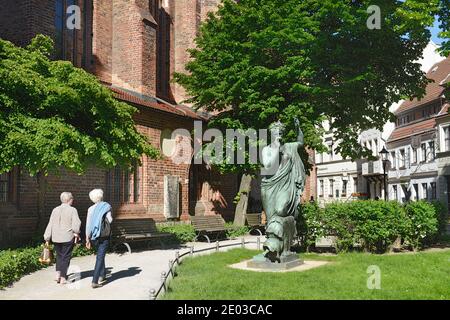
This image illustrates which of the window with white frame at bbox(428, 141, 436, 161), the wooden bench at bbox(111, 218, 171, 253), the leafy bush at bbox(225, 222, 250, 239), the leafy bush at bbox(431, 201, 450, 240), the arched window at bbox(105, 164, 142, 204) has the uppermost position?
the window with white frame at bbox(428, 141, 436, 161)

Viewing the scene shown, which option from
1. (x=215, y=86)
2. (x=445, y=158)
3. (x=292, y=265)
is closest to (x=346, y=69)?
(x=215, y=86)

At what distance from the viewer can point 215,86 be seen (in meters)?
18.3

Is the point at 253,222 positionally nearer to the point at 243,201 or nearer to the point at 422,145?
the point at 243,201

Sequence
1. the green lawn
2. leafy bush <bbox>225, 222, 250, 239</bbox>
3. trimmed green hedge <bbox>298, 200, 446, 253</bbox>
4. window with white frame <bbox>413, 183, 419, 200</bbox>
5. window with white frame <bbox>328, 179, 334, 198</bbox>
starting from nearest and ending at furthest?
the green lawn, trimmed green hedge <bbox>298, 200, 446, 253</bbox>, leafy bush <bbox>225, 222, 250, 239</bbox>, window with white frame <bbox>413, 183, 419, 200</bbox>, window with white frame <bbox>328, 179, 334, 198</bbox>

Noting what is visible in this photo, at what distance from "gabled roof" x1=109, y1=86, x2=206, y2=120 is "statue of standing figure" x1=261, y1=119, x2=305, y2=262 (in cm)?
846

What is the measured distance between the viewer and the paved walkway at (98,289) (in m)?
7.66

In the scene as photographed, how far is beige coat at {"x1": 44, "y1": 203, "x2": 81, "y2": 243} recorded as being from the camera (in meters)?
8.66

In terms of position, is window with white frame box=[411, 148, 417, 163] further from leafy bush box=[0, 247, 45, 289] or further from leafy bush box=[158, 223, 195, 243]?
leafy bush box=[0, 247, 45, 289]

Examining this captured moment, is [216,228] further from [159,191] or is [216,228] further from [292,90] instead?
[292,90]

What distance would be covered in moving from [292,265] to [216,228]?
7885 millimetres

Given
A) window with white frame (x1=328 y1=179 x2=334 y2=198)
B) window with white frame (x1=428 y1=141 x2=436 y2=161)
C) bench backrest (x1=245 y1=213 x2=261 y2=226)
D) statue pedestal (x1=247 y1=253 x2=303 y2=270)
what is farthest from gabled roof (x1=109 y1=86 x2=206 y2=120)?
window with white frame (x1=328 y1=179 x2=334 y2=198)

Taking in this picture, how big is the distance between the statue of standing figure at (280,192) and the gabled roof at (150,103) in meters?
8.46

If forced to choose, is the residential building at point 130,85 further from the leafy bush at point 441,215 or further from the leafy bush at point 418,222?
the leafy bush at point 441,215
